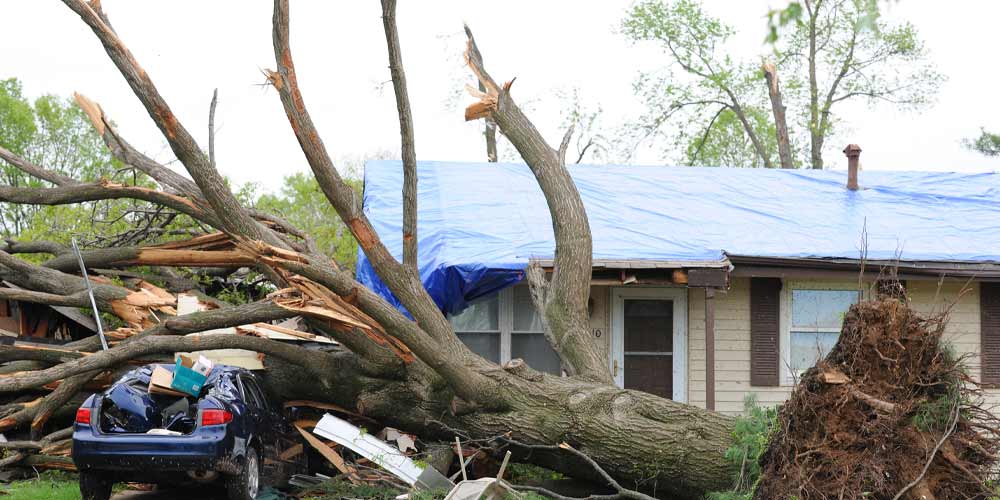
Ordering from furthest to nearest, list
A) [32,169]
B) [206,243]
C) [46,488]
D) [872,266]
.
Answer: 1. [32,169]
2. [872,266]
3. [206,243]
4. [46,488]

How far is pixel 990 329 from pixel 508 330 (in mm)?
6295

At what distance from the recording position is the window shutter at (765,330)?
1253 cm

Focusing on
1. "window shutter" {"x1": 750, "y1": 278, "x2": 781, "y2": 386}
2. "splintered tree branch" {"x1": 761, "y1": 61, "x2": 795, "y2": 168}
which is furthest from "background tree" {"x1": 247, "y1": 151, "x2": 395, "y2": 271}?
"splintered tree branch" {"x1": 761, "y1": 61, "x2": 795, "y2": 168}

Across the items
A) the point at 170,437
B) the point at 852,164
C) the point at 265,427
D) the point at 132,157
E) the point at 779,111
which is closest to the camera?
the point at 170,437

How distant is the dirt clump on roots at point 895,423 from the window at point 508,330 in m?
6.33

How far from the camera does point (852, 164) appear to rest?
15.5 meters

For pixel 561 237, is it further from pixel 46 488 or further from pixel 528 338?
pixel 46 488

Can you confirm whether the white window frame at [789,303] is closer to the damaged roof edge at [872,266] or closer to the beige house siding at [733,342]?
the beige house siding at [733,342]

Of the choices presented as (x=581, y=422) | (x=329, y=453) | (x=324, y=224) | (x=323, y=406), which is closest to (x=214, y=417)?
(x=329, y=453)

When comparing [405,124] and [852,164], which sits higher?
[852,164]

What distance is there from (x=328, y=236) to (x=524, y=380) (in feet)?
41.1

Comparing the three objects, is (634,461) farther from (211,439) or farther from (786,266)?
(786,266)

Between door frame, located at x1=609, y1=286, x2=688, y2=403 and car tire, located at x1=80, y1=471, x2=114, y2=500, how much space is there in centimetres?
625

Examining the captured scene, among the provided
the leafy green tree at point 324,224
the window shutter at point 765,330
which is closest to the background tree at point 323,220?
the leafy green tree at point 324,224
